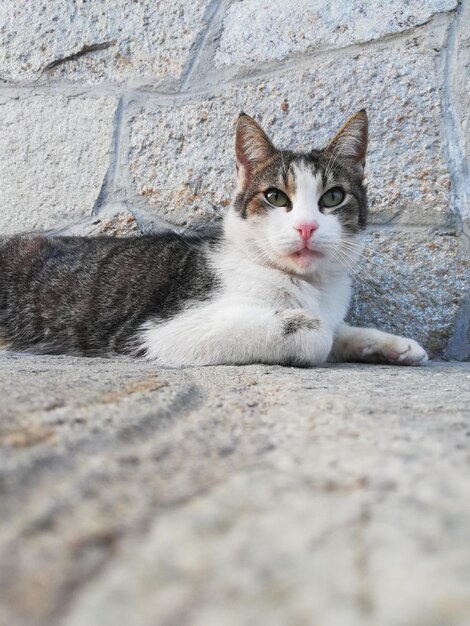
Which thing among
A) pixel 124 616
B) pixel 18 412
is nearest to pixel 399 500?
pixel 124 616

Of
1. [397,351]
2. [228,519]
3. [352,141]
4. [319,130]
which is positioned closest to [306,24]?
[319,130]

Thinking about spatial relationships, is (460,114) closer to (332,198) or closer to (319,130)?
(319,130)

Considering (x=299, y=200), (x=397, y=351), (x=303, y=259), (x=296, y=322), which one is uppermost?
(x=299, y=200)

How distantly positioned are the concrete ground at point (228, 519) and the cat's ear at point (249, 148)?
1.25 metres

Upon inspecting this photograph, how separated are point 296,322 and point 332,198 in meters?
0.49

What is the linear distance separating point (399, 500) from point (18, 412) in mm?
361

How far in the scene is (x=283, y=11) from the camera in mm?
1944

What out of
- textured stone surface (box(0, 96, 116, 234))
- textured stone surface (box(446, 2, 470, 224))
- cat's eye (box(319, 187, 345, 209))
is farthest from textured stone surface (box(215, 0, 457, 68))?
cat's eye (box(319, 187, 345, 209))

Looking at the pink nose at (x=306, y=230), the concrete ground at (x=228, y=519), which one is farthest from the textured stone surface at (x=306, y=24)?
the concrete ground at (x=228, y=519)

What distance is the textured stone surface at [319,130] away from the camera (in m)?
1.79

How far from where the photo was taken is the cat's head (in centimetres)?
145

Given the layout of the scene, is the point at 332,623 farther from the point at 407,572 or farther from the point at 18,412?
the point at 18,412

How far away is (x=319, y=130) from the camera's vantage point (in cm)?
194

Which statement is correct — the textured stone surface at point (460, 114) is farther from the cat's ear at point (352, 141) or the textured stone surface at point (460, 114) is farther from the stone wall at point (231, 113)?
the cat's ear at point (352, 141)
